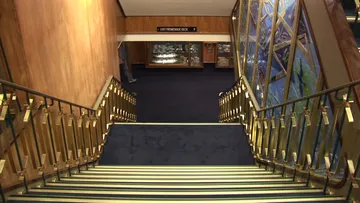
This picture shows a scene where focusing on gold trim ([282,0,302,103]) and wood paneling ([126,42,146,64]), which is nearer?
gold trim ([282,0,302,103])

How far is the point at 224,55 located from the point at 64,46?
33.7ft

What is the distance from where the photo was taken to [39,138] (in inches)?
103

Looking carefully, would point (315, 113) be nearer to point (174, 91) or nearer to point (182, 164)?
point (182, 164)

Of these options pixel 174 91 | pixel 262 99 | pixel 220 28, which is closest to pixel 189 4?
pixel 220 28

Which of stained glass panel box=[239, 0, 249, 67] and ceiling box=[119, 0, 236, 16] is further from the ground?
ceiling box=[119, 0, 236, 16]

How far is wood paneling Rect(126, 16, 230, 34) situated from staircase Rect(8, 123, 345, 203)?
4720mm

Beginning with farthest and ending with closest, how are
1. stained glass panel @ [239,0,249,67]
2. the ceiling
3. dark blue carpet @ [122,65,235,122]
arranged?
1. dark blue carpet @ [122,65,235,122]
2. the ceiling
3. stained glass panel @ [239,0,249,67]

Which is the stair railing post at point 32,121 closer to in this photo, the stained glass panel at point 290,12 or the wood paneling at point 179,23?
the stained glass panel at point 290,12

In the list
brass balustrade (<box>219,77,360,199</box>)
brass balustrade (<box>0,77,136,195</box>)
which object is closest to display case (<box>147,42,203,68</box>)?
brass balustrade (<box>219,77,360,199</box>)

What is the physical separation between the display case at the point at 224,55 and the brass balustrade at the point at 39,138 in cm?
924

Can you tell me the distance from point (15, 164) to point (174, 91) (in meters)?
8.42

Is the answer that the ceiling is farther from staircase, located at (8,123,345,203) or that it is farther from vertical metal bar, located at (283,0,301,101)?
vertical metal bar, located at (283,0,301,101)

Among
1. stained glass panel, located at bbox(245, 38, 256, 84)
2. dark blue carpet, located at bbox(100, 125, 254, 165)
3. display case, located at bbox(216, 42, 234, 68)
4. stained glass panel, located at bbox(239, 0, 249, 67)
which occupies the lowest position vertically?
dark blue carpet, located at bbox(100, 125, 254, 165)

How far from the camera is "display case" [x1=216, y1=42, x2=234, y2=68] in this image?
12.8m
